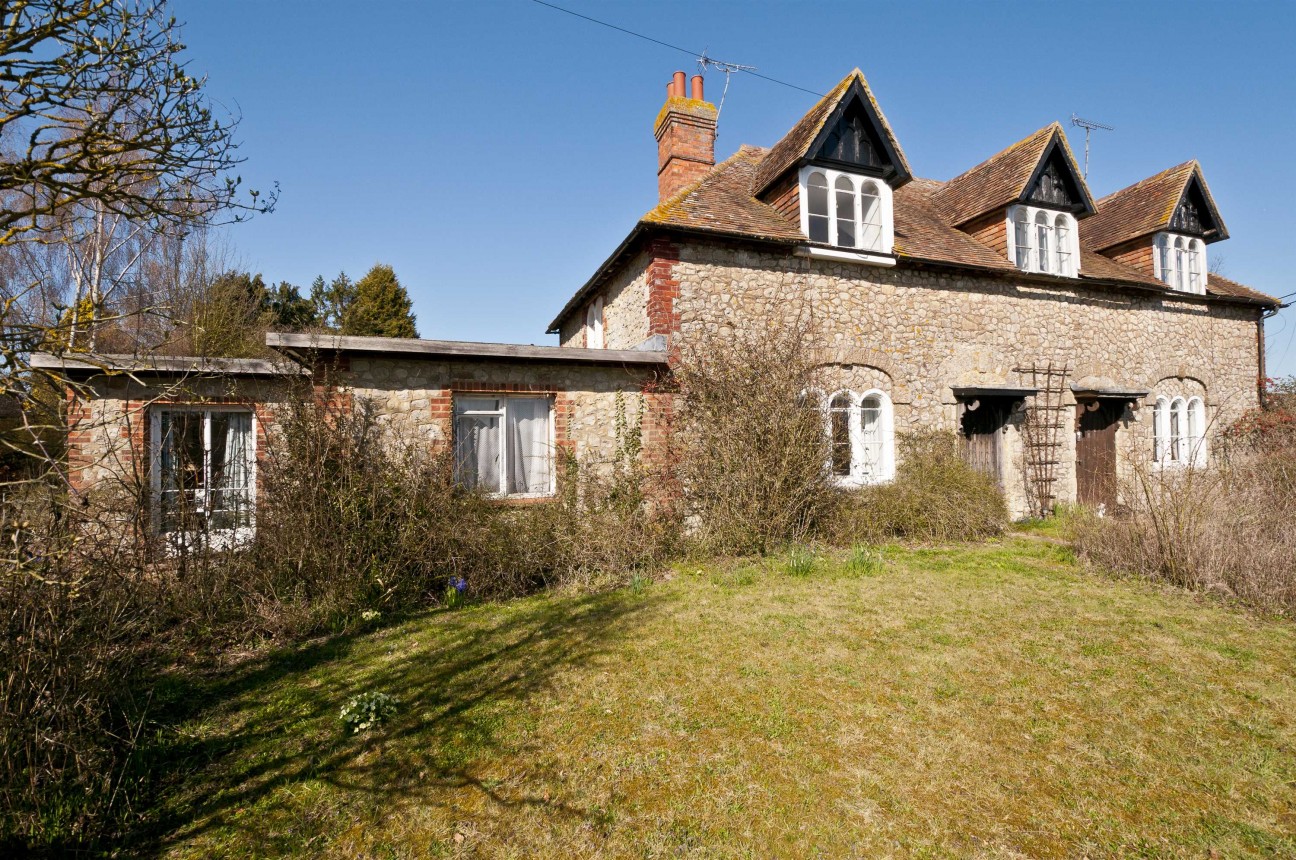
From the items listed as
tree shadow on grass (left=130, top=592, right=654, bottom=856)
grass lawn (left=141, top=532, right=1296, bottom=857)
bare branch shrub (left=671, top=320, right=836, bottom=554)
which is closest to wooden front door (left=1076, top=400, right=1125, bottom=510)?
bare branch shrub (left=671, top=320, right=836, bottom=554)

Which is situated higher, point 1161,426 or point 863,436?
point 1161,426

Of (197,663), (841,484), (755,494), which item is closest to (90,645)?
(197,663)

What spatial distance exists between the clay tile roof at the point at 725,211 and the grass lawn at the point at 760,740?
6.11m

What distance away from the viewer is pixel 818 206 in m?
10.7

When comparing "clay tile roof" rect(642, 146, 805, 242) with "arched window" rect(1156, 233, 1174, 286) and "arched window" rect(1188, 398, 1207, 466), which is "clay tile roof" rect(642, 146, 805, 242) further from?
"arched window" rect(1188, 398, 1207, 466)

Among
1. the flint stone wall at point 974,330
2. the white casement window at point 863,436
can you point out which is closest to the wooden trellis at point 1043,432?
the flint stone wall at point 974,330

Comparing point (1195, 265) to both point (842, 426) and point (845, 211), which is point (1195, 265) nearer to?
point (845, 211)

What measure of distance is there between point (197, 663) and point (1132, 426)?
1692cm

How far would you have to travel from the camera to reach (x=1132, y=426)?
13.1 meters

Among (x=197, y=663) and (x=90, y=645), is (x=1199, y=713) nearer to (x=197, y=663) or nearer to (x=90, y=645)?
(x=90, y=645)

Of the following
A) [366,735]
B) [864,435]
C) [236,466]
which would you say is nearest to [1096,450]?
[864,435]

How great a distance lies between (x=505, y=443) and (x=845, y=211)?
765 centimetres

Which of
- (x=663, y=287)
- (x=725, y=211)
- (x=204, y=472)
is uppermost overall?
(x=725, y=211)

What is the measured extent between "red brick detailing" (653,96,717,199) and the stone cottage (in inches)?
1.6
